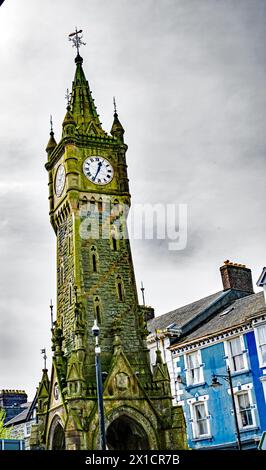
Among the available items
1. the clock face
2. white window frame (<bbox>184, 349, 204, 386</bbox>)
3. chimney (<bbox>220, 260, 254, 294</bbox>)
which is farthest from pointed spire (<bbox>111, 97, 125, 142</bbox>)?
white window frame (<bbox>184, 349, 204, 386</bbox>)

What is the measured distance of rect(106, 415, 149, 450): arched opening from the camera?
27188mm

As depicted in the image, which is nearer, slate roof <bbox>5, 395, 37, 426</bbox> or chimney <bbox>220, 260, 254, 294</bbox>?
Result: chimney <bbox>220, 260, 254, 294</bbox>

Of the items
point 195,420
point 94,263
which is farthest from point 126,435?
A: point 94,263

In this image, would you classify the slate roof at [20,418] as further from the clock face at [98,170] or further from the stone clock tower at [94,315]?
the clock face at [98,170]

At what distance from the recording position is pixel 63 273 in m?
31.2

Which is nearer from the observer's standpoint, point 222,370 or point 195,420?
point 222,370

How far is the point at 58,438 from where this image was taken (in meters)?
28.5

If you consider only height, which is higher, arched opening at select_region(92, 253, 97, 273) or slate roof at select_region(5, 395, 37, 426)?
arched opening at select_region(92, 253, 97, 273)

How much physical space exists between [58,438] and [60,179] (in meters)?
13.1

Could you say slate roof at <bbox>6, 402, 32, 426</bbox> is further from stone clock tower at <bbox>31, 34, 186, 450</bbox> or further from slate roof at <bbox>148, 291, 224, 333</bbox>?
stone clock tower at <bbox>31, 34, 186, 450</bbox>

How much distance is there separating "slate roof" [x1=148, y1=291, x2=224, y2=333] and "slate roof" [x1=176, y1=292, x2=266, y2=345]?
3.94 feet

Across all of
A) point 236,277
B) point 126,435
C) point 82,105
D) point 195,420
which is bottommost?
point 126,435

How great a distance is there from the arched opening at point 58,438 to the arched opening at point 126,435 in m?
2.09

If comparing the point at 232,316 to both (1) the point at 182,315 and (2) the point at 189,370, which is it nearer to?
(2) the point at 189,370
